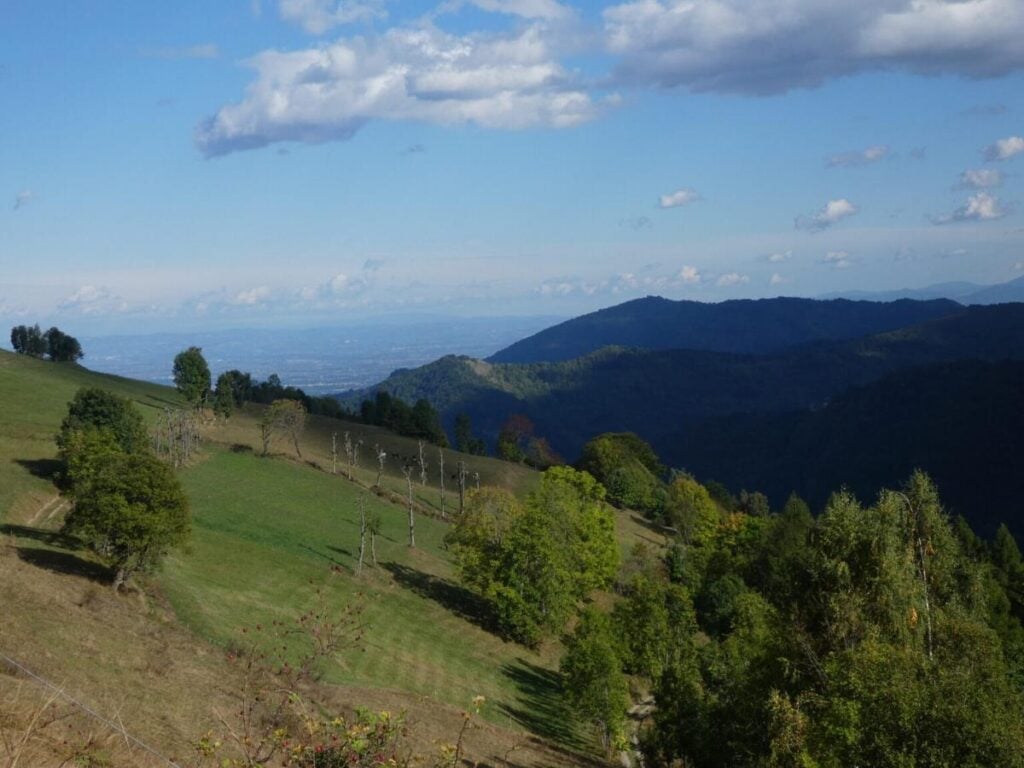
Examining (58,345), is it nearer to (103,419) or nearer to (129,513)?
(103,419)

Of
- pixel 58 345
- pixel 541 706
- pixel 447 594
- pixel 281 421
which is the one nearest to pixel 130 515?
pixel 541 706

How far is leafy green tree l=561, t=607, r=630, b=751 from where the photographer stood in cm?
4544

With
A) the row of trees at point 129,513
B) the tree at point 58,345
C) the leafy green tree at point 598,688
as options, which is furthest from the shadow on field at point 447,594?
the tree at point 58,345

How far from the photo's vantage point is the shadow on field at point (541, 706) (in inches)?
1812

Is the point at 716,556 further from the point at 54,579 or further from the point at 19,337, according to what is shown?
the point at 19,337

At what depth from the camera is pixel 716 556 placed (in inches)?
3509

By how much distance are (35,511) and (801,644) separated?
49654 millimetres

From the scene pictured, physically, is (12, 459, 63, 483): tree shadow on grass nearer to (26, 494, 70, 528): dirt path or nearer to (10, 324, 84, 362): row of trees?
(26, 494, 70, 528): dirt path

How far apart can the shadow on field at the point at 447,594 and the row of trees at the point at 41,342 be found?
113823mm

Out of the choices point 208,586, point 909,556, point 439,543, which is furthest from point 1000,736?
point 439,543

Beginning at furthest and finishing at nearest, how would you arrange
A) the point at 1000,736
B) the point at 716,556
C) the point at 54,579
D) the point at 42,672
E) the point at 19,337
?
the point at 19,337 < the point at 716,556 < the point at 54,579 < the point at 42,672 < the point at 1000,736

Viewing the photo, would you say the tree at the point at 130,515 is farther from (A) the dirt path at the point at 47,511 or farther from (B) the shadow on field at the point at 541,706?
(B) the shadow on field at the point at 541,706

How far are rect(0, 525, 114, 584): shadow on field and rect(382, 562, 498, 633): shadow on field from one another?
2490cm

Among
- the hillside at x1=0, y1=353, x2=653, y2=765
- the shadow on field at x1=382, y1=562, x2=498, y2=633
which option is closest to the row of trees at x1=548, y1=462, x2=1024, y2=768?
the hillside at x1=0, y1=353, x2=653, y2=765
